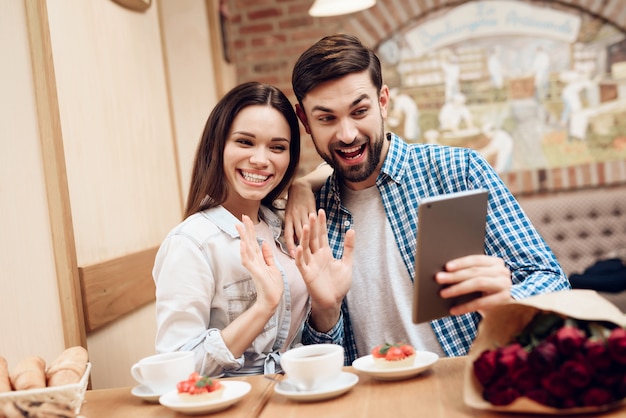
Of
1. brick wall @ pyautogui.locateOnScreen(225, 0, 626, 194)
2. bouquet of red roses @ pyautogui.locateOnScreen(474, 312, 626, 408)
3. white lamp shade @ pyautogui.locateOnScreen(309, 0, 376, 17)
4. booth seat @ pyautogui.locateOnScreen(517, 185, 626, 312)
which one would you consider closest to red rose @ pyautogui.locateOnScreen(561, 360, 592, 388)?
bouquet of red roses @ pyautogui.locateOnScreen(474, 312, 626, 408)

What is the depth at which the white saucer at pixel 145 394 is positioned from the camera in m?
1.32

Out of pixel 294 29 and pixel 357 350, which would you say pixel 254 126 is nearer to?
pixel 357 350

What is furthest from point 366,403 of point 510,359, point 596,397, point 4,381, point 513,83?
point 513,83

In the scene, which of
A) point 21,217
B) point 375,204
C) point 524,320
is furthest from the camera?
point 375,204

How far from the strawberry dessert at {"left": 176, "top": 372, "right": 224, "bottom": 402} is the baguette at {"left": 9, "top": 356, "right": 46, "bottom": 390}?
11.0 inches

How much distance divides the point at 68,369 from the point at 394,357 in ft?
2.16

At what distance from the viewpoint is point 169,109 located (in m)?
2.98

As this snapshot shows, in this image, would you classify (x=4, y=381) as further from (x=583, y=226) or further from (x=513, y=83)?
(x=513, y=83)

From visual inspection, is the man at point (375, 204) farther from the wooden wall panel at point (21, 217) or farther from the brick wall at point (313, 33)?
the brick wall at point (313, 33)

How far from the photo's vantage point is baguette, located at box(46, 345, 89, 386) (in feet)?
4.28

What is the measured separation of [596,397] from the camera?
986 millimetres

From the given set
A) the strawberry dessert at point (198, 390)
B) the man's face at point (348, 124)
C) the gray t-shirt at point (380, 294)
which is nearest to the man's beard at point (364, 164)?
the man's face at point (348, 124)

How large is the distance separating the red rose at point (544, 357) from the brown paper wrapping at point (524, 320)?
0.18 feet

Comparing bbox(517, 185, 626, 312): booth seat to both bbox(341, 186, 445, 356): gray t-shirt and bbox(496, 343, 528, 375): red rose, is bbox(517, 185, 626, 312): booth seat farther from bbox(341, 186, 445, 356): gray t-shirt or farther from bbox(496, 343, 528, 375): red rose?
bbox(496, 343, 528, 375): red rose
